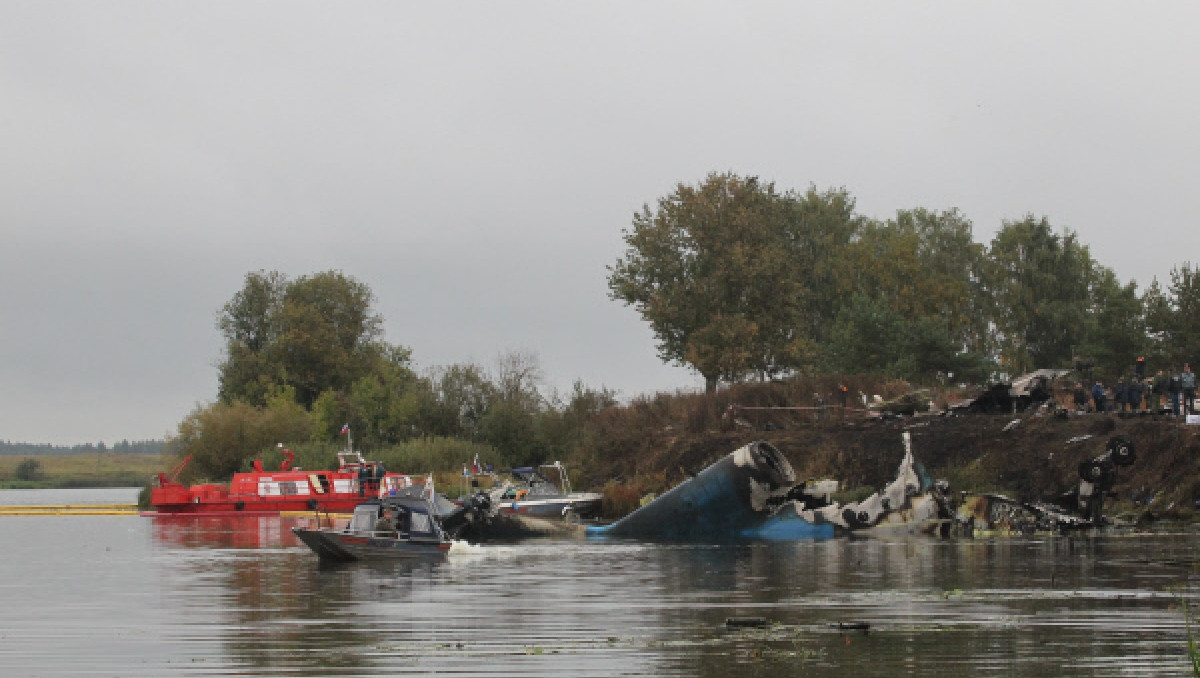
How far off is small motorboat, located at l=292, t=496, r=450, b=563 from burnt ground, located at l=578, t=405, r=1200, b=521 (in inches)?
765

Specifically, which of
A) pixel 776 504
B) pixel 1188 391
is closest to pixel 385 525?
pixel 776 504

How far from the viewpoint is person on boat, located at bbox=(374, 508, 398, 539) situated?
127 feet

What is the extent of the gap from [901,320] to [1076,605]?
6280 cm

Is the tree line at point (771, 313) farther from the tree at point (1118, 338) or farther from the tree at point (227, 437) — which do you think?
the tree at point (227, 437)

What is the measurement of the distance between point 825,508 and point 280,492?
37.5 metres

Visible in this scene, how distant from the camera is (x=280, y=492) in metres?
76.7

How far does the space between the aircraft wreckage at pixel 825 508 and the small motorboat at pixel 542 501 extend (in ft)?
29.3

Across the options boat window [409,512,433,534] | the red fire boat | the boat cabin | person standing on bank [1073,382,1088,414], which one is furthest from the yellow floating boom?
person standing on bank [1073,382,1088,414]

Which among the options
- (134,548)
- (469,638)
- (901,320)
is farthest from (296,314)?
(469,638)

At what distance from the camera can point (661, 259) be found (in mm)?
88188

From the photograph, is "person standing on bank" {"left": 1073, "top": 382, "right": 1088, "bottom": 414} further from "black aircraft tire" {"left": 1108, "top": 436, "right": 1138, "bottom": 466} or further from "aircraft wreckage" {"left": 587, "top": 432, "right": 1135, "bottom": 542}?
"black aircraft tire" {"left": 1108, "top": 436, "right": 1138, "bottom": 466}

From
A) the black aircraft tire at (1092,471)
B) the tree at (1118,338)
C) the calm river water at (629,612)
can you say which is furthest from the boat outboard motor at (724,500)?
the tree at (1118,338)

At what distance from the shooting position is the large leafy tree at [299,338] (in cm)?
11638

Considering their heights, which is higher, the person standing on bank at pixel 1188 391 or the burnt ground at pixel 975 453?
the person standing on bank at pixel 1188 391
